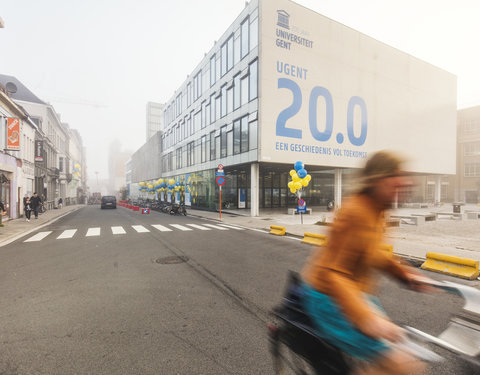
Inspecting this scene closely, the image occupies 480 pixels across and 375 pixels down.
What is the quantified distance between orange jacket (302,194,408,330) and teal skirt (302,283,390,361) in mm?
64

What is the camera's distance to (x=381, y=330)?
1.51 m

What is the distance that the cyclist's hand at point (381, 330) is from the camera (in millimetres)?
1486

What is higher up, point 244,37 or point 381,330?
point 244,37

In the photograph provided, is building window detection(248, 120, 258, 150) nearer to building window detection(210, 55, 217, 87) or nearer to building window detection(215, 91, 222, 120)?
building window detection(215, 91, 222, 120)

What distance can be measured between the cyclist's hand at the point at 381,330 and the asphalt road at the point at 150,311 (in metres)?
1.43

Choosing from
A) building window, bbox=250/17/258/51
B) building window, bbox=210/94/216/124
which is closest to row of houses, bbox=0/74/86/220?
building window, bbox=210/94/216/124

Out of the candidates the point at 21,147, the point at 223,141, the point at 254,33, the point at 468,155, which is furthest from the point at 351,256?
the point at 468,155

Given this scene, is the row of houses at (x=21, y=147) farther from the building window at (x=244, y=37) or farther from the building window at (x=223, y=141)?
→ the building window at (x=244, y=37)

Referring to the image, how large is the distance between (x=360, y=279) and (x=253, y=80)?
69.9ft

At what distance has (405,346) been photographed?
60.2 inches

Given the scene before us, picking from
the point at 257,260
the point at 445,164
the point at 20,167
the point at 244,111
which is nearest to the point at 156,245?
the point at 257,260

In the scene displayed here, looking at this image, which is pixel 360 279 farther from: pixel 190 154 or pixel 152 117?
pixel 152 117

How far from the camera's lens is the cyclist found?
152 centimetres

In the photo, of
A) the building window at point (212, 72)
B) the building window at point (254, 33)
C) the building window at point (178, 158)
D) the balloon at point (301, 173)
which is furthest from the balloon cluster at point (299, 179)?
the building window at point (178, 158)
